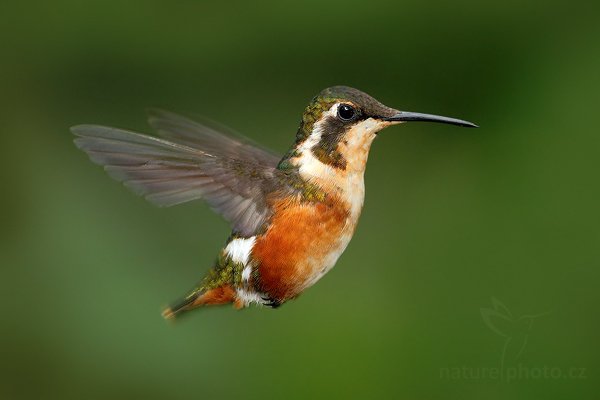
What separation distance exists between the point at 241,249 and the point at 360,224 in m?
2.00

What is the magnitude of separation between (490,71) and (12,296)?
2221mm

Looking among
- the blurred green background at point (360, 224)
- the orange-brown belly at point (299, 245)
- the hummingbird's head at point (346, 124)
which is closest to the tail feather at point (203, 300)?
the orange-brown belly at point (299, 245)

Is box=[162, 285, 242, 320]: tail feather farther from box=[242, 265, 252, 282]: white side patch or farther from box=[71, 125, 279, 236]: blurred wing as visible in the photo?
box=[71, 125, 279, 236]: blurred wing

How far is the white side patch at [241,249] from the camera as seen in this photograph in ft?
6.28

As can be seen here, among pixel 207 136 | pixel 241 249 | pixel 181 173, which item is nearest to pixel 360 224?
pixel 207 136

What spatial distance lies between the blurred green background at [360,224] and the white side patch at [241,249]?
1678mm

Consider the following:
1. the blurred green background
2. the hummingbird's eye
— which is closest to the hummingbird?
the hummingbird's eye

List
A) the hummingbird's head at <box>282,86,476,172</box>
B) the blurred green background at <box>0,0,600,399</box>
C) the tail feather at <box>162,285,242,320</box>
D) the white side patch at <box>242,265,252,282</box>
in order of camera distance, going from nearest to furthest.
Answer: the hummingbird's head at <box>282,86,476,172</box> → the white side patch at <box>242,265,252,282</box> → the tail feather at <box>162,285,242,320</box> → the blurred green background at <box>0,0,600,399</box>

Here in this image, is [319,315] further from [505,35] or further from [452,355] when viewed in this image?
[505,35]

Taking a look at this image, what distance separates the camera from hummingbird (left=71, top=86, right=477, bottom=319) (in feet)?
5.69

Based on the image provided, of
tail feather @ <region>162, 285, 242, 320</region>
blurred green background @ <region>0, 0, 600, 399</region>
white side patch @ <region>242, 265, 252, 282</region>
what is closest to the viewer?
white side patch @ <region>242, 265, 252, 282</region>

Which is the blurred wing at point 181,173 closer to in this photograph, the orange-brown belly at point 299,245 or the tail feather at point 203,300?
the orange-brown belly at point 299,245

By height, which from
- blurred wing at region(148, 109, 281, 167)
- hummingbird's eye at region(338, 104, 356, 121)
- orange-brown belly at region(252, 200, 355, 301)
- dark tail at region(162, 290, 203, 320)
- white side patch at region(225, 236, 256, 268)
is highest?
hummingbird's eye at region(338, 104, 356, 121)

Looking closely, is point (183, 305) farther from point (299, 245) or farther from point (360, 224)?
point (360, 224)
